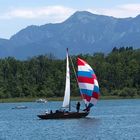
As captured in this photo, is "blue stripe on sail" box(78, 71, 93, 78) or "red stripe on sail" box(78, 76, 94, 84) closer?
"red stripe on sail" box(78, 76, 94, 84)

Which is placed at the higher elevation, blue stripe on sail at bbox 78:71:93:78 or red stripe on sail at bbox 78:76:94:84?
blue stripe on sail at bbox 78:71:93:78

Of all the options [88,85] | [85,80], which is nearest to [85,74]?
[85,80]

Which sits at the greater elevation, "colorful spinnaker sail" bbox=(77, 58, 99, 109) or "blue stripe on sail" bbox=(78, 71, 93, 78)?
"blue stripe on sail" bbox=(78, 71, 93, 78)

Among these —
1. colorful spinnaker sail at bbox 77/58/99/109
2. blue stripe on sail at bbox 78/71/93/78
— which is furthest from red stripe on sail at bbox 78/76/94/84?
blue stripe on sail at bbox 78/71/93/78

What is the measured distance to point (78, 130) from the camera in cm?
7481

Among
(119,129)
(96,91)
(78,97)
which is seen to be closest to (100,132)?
(119,129)

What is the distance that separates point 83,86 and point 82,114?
4.19 meters

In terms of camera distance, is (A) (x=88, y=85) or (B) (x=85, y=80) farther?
(B) (x=85, y=80)

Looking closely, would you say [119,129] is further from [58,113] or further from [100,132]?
[58,113]

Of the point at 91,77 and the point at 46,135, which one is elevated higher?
the point at 91,77

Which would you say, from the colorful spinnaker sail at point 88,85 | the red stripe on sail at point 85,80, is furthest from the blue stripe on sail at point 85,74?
the red stripe on sail at point 85,80

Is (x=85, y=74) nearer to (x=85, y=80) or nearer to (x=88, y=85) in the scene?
(x=85, y=80)

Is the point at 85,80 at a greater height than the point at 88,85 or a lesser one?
greater

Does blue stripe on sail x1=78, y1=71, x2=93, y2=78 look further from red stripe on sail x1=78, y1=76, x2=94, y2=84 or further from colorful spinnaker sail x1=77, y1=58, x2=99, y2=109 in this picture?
red stripe on sail x1=78, y1=76, x2=94, y2=84
